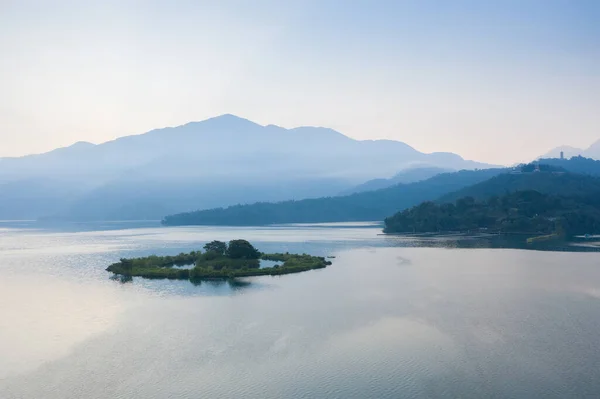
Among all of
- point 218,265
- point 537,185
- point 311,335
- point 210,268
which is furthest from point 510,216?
point 311,335

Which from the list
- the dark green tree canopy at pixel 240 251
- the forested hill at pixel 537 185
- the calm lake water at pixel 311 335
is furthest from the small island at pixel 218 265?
the forested hill at pixel 537 185

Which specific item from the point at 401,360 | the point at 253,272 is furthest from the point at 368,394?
the point at 253,272

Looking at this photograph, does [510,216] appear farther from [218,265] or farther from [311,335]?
[311,335]

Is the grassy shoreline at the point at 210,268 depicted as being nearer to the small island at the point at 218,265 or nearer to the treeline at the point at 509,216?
the small island at the point at 218,265

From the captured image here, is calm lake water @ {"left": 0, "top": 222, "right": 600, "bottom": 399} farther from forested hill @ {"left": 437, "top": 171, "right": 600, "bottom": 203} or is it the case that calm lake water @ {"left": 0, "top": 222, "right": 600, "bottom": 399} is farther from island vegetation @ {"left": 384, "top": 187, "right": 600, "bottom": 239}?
forested hill @ {"left": 437, "top": 171, "right": 600, "bottom": 203}

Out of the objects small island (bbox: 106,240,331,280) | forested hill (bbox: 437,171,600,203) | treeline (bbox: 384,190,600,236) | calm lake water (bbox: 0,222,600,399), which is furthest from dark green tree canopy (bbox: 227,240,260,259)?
forested hill (bbox: 437,171,600,203)

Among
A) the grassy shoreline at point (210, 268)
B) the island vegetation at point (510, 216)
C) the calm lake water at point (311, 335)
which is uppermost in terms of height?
the island vegetation at point (510, 216)
